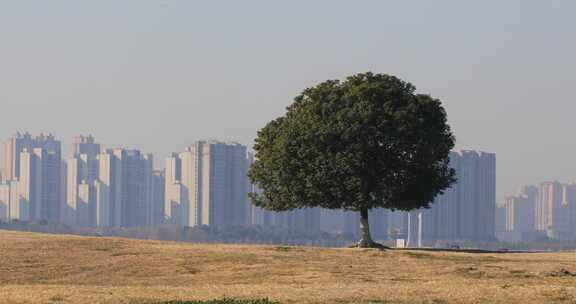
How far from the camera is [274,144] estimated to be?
100 metres

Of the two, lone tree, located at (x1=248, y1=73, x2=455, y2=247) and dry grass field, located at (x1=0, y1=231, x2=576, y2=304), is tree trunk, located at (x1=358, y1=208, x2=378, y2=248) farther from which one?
dry grass field, located at (x1=0, y1=231, x2=576, y2=304)

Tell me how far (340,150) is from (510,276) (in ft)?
112

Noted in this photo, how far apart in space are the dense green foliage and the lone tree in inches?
2.6

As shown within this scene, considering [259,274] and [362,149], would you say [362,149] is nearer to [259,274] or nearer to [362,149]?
[362,149]

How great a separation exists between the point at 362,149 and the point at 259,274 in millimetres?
33116

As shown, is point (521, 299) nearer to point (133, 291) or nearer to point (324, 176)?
point (133, 291)

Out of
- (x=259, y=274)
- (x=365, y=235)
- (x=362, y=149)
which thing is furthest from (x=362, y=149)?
(x=259, y=274)

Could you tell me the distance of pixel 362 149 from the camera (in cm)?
9531

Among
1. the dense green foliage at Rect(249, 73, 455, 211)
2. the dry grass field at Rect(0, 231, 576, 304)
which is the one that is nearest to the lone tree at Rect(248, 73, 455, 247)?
the dense green foliage at Rect(249, 73, 455, 211)

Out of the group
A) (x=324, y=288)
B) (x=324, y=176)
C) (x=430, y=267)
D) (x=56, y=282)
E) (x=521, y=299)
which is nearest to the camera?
(x=521, y=299)

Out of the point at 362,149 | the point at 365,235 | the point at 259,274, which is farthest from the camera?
the point at 365,235

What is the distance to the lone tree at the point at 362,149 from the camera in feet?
314

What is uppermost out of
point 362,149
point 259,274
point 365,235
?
point 362,149

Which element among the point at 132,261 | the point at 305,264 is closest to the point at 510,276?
the point at 305,264
